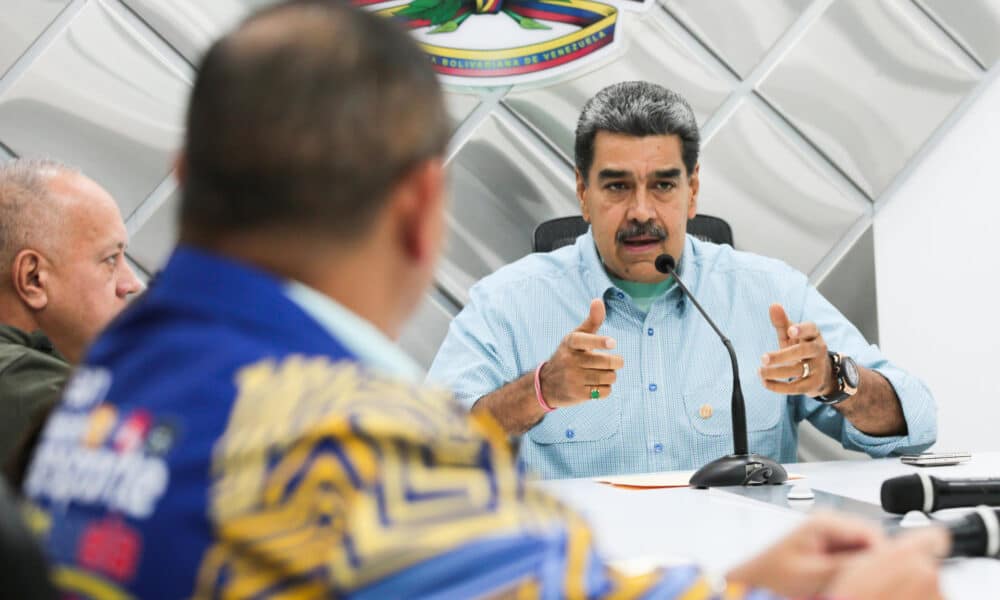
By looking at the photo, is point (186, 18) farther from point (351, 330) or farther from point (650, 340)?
point (351, 330)

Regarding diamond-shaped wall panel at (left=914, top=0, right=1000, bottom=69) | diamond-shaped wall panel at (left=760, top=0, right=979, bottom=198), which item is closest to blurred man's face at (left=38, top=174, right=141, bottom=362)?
diamond-shaped wall panel at (left=760, top=0, right=979, bottom=198)

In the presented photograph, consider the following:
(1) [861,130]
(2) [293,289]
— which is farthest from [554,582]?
(1) [861,130]

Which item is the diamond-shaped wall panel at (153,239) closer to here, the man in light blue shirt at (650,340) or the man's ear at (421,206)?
the man in light blue shirt at (650,340)

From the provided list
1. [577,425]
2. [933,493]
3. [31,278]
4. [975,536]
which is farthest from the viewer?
[577,425]

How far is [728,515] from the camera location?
3.94 feet

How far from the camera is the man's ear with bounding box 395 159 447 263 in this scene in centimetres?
57

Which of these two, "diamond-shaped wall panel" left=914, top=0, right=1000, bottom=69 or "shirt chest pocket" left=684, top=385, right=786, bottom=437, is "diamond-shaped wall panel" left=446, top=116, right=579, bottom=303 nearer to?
"shirt chest pocket" left=684, top=385, right=786, bottom=437

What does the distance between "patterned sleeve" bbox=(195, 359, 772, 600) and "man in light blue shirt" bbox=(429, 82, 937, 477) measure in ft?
3.84

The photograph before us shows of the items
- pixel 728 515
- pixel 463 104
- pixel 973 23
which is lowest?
pixel 728 515

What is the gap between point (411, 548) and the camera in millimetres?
456

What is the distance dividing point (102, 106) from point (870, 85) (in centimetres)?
184

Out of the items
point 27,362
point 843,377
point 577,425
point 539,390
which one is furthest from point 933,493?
point 27,362

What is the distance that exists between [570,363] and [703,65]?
4.16 ft

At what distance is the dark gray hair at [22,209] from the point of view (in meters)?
1.60
